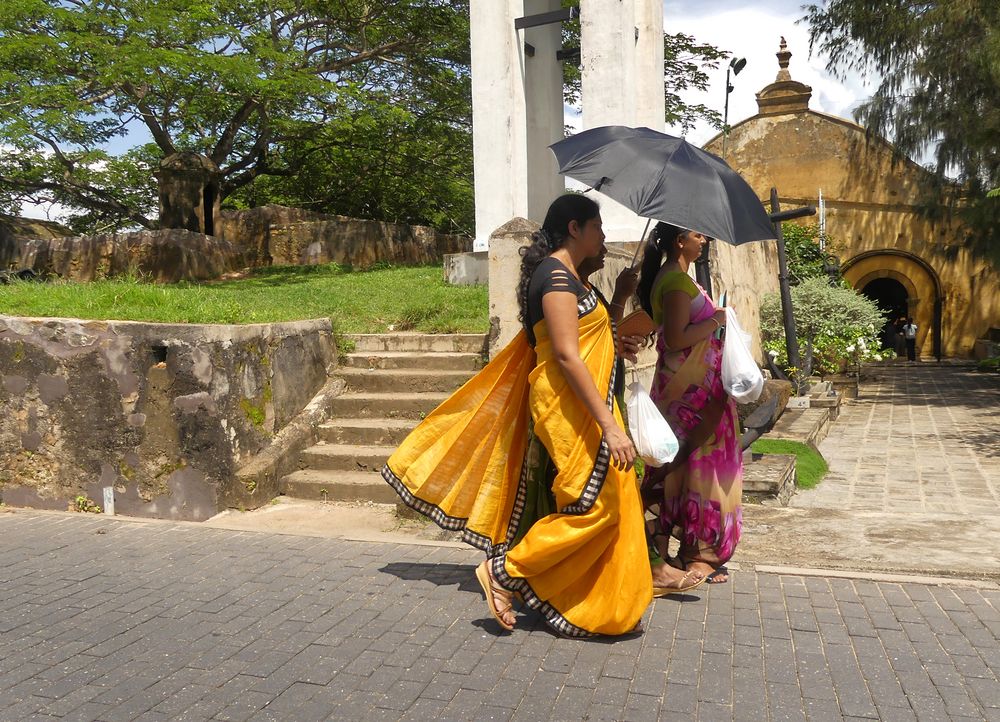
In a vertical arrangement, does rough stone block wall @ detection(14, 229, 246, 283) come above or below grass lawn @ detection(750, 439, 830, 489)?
above

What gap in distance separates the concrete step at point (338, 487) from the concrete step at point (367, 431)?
1.21 feet

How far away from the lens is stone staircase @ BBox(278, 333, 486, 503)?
6.55 metres

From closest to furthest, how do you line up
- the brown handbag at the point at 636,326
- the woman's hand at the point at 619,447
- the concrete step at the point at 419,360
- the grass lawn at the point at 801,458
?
the woman's hand at the point at 619,447
the brown handbag at the point at 636,326
the concrete step at the point at 419,360
the grass lawn at the point at 801,458

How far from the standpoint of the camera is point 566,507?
397 cm

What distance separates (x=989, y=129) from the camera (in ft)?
56.4

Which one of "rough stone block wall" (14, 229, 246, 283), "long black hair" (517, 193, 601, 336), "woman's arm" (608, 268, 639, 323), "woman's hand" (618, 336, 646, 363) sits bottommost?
"woman's hand" (618, 336, 646, 363)

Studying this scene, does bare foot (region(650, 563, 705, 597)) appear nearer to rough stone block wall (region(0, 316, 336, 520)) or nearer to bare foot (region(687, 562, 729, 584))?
bare foot (region(687, 562, 729, 584))

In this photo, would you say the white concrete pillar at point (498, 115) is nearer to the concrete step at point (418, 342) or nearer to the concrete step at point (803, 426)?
the concrete step at point (418, 342)

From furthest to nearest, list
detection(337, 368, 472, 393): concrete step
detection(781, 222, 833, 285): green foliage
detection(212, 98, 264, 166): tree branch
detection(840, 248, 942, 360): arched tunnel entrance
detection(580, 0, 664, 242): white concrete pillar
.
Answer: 1. detection(840, 248, 942, 360): arched tunnel entrance
2. detection(781, 222, 833, 285): green foliage
3. detection(212, 98, 264, 166): tree branch
4. detection(580, 0, 664, 242): white concrete pillar
5. detection(337, 368, 472, 393): concrete step

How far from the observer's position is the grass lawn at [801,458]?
333 inches

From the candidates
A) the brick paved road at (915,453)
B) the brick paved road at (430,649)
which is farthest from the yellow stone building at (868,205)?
the brick paved road at (430,649)

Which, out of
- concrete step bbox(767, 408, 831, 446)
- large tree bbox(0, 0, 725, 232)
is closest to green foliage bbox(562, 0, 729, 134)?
large tree bbox(0, 0, 725, 232)

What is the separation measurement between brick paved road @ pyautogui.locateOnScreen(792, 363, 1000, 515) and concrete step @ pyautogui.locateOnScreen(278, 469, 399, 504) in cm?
348

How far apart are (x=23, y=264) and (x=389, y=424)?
28.2ft
